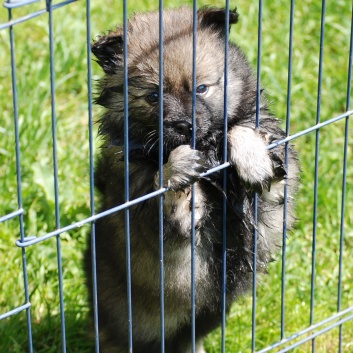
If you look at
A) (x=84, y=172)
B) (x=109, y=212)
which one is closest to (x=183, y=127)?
(x=109, y=212)

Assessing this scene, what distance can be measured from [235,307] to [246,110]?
51.8 inches

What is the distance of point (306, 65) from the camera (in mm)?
6160

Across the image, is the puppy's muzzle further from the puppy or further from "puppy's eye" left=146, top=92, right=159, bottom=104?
"puppy's eye" left=146, top=92, right=159, bottom=104

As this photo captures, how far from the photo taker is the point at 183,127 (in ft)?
10.8

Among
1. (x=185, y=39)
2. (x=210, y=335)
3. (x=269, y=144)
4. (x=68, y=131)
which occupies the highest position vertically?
(x=185, y=39)

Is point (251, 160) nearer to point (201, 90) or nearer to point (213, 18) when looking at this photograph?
point (201, 90)

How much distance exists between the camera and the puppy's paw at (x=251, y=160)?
3232 mm

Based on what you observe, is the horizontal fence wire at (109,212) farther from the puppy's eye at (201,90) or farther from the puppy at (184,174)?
the puppy's eye at (201,90)

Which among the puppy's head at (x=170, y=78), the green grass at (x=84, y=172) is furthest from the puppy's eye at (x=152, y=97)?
the green grass at (x=84, y=172)

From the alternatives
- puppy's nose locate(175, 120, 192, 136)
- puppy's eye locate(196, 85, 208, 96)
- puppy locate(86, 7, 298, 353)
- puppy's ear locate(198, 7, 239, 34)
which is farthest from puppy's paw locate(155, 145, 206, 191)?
puppy's ear locate(198, 7, 239, 34)

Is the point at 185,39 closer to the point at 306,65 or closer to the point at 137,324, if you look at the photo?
the point at 137,324

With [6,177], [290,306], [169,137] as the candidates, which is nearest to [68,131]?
[6,177]

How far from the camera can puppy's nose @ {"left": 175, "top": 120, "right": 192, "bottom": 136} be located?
10.8 feet

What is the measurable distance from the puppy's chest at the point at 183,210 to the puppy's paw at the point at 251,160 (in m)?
0.20
